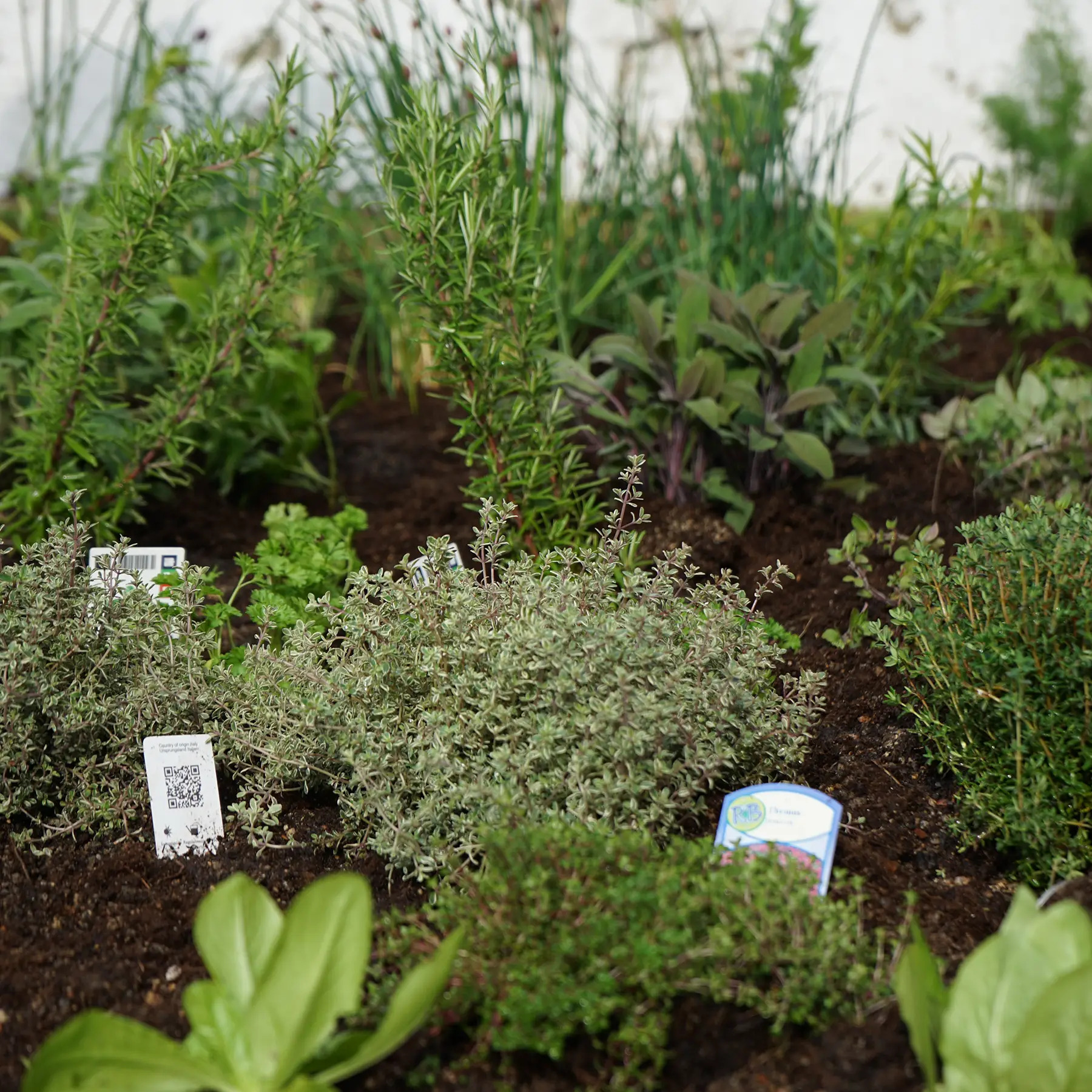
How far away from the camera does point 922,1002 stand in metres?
1.15

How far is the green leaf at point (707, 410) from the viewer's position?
246 centimetres

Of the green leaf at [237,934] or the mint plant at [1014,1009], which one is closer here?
the mint plant at [1014,1009]

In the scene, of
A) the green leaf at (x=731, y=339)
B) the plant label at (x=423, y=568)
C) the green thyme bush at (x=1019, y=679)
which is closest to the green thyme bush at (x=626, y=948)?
the green thyme bush at (x=1019, y=679)

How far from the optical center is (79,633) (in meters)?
1.76

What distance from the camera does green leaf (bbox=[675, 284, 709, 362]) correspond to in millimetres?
2590

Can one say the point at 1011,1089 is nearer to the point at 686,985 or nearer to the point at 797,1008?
the point at 797,1008

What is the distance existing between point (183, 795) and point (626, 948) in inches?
31.5

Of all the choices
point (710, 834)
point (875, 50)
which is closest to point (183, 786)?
point (710, 834)

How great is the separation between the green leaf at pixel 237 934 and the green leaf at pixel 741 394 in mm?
1630

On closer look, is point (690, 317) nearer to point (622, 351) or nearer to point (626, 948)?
point (622, 351)

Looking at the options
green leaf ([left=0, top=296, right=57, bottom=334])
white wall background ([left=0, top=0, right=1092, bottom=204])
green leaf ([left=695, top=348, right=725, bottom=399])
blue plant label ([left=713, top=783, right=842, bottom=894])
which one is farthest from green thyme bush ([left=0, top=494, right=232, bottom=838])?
white wall background ([left=0, top=0, right=1092, bottom=204])

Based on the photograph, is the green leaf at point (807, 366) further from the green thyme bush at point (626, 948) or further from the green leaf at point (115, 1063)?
the green leaf at point (115, 1063)

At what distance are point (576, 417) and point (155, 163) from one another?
1087 mm

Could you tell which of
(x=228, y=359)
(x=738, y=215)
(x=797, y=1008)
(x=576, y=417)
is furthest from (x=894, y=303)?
A: (x=797, y=1008)
